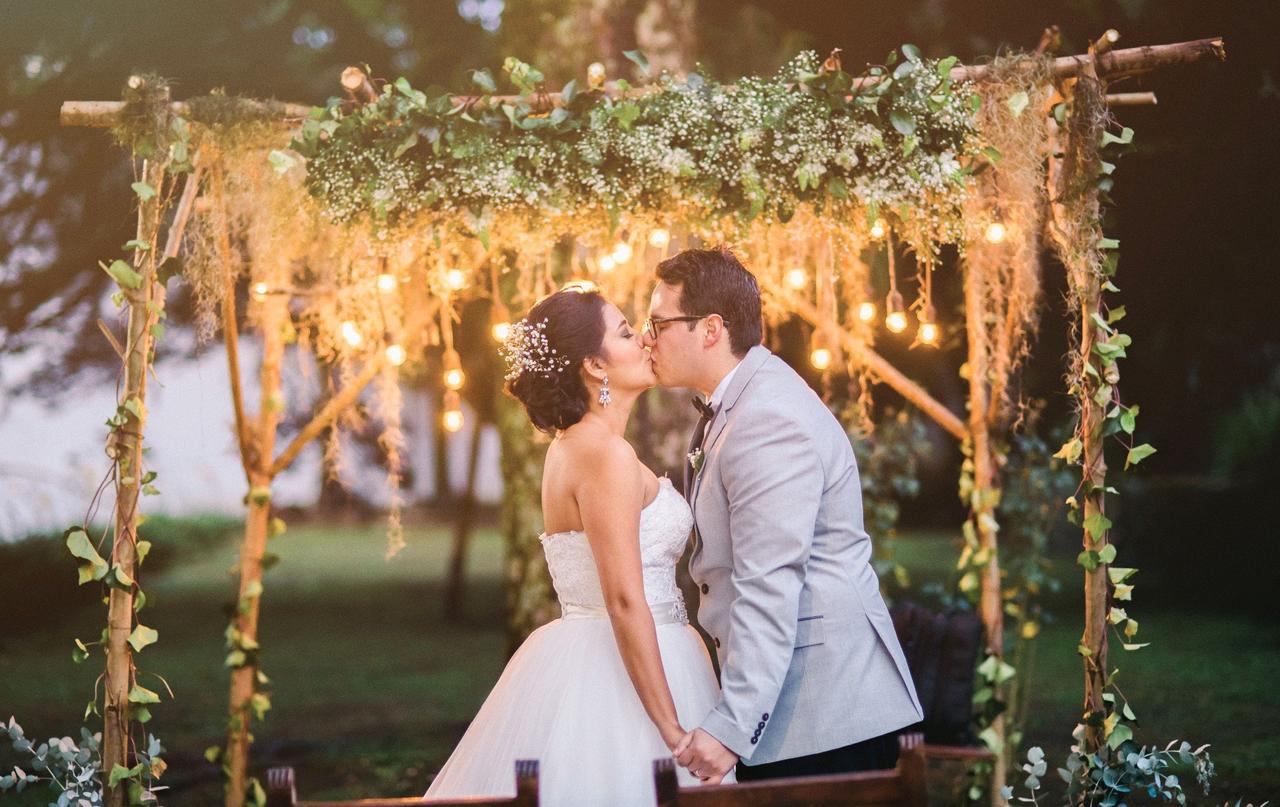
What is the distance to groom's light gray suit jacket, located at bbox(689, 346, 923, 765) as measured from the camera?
10.3 ft

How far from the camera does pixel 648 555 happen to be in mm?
3670

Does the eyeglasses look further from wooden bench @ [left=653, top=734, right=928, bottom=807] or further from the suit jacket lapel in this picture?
wooden bench @ [left=653, top=734, right=928, bottom=807]

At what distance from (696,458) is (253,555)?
2421 millimetres

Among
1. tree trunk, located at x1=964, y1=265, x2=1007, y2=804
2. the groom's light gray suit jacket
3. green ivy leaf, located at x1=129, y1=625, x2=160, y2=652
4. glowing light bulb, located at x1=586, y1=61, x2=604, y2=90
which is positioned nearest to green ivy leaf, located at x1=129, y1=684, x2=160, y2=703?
green ivy leaf, located at x1=129, y1=625, x2=160, y2=652

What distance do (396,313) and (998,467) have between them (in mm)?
2801

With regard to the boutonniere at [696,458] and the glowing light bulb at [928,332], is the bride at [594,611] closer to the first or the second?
the boutonniere at [696,458]

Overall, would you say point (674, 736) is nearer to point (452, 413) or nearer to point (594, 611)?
point (594, 611)

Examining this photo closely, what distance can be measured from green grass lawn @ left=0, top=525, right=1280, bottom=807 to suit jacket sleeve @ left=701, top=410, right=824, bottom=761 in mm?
2077

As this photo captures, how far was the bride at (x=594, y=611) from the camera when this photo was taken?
→ 11.2ft

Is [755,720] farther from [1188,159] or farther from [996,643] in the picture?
[1188,159]

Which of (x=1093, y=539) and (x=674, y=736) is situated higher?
(x=1093, y=539)

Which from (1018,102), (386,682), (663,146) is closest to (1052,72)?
(1018,102)

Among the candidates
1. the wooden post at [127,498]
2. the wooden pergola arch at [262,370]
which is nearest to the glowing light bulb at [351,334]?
the wooden pergola arch at [262,370]

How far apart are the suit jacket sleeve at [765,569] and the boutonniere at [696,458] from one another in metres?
0.35
